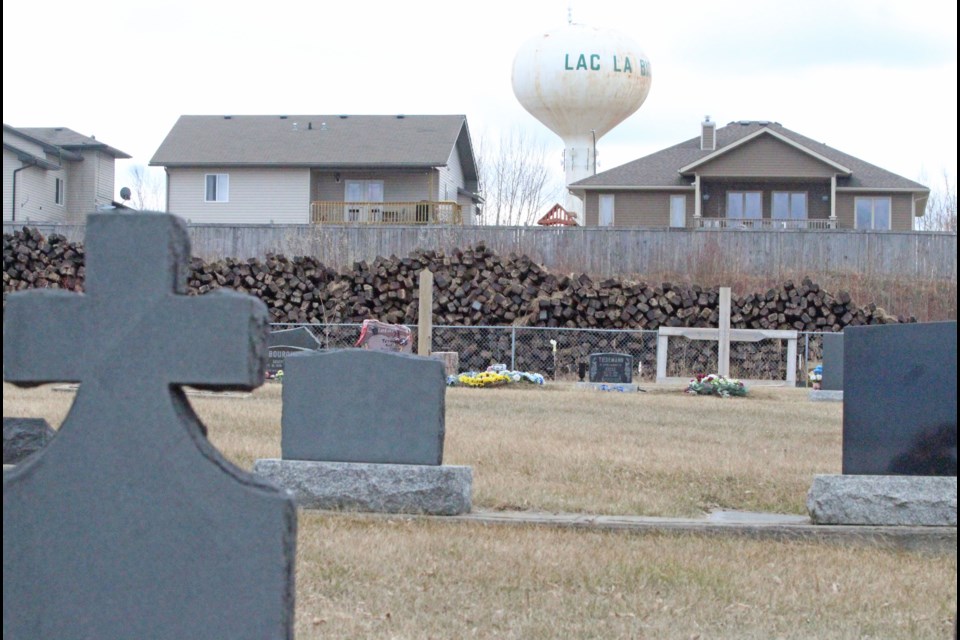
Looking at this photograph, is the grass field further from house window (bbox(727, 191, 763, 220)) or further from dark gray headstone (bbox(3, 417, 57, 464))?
house window (bbox(727, 191, 763, 220))

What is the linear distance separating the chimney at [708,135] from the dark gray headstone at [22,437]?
134 feet

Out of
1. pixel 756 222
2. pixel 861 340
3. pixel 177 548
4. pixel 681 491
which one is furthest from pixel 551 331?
pixel 177 548

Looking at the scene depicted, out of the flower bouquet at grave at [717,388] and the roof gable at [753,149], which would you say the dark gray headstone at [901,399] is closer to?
the flower bouquet at grave at [717,388]

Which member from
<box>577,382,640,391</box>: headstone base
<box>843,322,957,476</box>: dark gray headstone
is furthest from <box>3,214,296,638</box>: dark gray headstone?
<box>577,382,640,391</box>: headstone base

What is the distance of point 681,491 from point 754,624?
3957mm

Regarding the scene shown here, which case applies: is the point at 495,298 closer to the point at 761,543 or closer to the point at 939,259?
the point at 939,259

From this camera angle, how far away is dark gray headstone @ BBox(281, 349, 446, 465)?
8.35 meters

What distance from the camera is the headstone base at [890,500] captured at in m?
7.98

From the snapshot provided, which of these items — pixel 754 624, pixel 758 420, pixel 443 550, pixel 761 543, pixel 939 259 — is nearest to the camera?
pixel 754 624

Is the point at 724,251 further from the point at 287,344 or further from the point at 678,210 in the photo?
the point at 287,344

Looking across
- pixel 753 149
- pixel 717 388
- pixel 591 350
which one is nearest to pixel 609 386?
pixel 717 388

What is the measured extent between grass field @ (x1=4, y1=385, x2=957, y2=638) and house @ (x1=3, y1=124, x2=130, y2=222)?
34.2m

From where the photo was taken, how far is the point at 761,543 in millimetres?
7863

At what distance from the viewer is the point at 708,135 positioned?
45.2 meters
